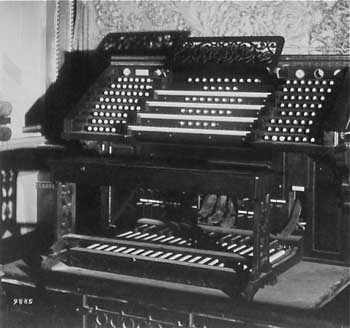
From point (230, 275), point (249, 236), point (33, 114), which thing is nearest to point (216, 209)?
point (249, 236)

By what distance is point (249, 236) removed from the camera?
14.9ft

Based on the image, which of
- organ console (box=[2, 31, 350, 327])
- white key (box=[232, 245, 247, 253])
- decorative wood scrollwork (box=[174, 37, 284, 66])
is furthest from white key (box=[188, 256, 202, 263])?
decorative wood scrollwork (box=[174, 37, 284, 66])

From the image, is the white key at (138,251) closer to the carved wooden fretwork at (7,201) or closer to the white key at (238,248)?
the white key at (238,248)

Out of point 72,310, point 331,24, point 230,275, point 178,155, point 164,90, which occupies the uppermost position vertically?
point 331,24

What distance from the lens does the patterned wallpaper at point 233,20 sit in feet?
14.3

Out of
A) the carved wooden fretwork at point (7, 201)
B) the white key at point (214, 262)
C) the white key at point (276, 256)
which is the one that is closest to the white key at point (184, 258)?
the white key at point (214, 262)

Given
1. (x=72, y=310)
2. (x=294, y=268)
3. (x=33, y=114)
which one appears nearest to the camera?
(x=72, y=310)

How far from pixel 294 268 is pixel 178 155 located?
3.75ft

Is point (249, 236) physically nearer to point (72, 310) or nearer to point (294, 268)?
point (294, 268)

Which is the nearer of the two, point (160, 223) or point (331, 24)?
point (331, 24)

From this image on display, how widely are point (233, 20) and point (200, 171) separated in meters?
1.42

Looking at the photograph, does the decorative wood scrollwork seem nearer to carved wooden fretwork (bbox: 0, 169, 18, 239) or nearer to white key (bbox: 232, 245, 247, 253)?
white key (bbox: 232, 245, 247, 253)

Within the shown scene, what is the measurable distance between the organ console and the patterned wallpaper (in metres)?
0.08

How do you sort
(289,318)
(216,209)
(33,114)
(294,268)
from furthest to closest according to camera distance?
(33,114) → (216,209) → (294,268) → (289,318)
